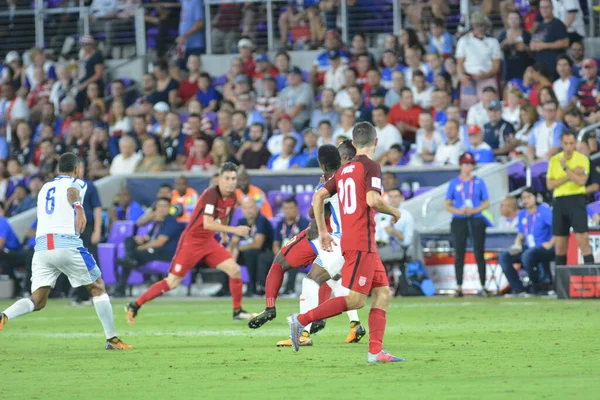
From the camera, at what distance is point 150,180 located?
24.4 meters

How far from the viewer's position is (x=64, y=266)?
38.5 feet

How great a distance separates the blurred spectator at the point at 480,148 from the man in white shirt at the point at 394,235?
1.95 metres

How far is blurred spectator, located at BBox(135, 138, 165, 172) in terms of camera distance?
24.8m

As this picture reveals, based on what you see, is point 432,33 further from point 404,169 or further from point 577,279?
point 577,279

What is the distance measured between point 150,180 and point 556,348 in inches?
580

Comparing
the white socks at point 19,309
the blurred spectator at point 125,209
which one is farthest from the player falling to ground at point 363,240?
the blurred spectator at point 125,209

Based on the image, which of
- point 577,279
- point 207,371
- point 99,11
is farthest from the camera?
point 99,11

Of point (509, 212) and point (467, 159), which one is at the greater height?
point (467, 159)

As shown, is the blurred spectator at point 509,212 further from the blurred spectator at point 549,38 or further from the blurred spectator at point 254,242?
the blurred spectator at point 254,242

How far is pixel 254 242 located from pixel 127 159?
5.00 m

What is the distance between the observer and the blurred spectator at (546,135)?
2036 centimetres

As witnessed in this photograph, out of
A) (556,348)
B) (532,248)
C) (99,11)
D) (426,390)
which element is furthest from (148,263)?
(426,390)

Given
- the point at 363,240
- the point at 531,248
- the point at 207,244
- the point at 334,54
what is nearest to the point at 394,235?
the point at 531,248

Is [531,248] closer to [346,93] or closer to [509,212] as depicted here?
[509,212]
